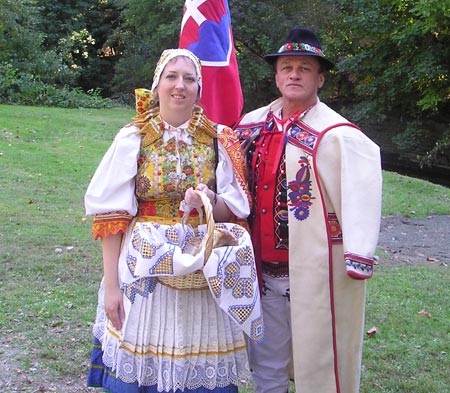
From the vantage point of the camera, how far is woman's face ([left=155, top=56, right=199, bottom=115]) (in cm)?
258

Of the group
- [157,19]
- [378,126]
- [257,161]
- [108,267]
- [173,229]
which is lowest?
[378,126]

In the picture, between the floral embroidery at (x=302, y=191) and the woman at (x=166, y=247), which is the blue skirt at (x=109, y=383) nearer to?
the woman at (x=166, y=247)

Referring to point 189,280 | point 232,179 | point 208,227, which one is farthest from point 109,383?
point 232,179

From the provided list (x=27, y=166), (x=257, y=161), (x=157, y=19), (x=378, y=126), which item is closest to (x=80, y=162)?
(x=27, y=166)

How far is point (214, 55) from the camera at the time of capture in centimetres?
336

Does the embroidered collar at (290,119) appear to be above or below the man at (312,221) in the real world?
above

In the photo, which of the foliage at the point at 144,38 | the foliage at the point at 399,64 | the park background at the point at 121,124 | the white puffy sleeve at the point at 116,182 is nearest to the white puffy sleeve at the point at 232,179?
the white puffy sleeve at the point at 116,182

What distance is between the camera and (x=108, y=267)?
2598 millimetres

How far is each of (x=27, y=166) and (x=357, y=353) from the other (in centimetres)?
762

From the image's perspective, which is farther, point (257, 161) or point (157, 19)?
point (157, 19)

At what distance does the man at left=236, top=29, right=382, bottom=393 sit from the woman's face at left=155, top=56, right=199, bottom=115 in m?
0.44

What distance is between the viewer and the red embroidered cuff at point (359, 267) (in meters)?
2.53

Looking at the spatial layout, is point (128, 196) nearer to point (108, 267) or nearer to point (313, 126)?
point (108, 267)

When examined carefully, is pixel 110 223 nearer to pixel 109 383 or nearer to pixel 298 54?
pixel 109 383
